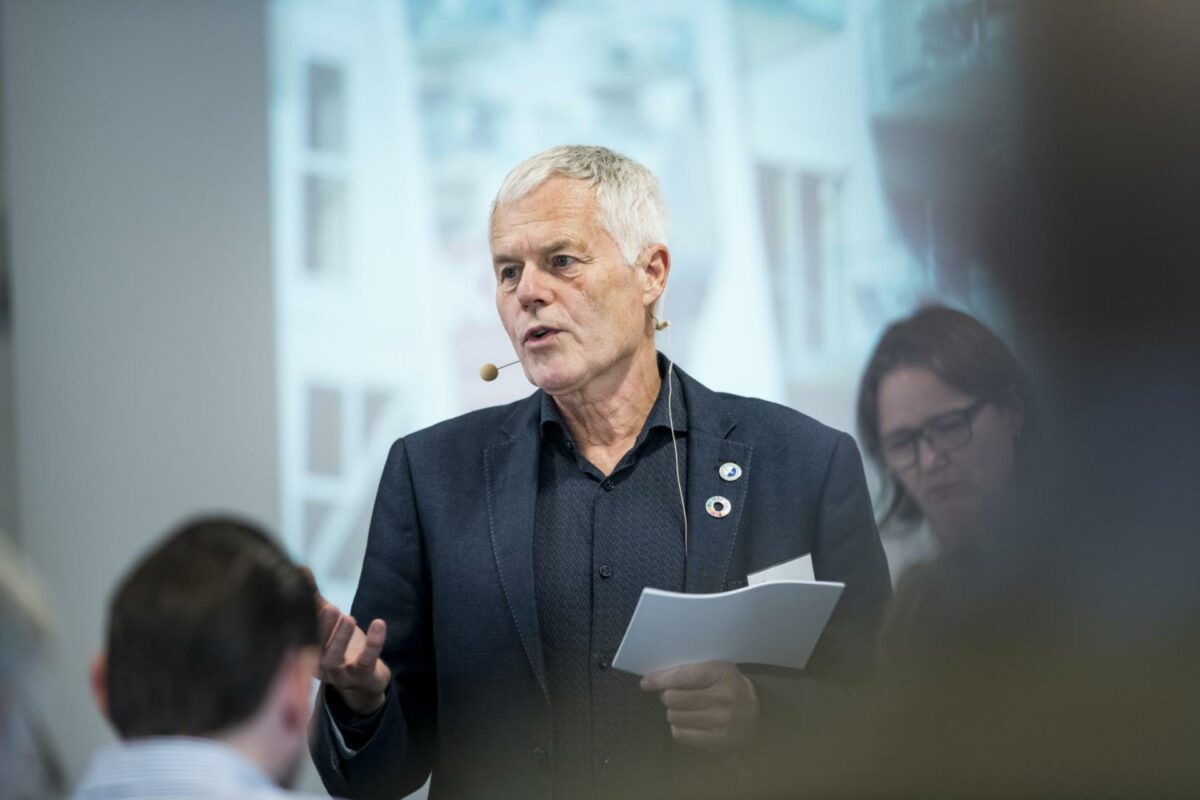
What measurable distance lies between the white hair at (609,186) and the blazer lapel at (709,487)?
27 centimetres

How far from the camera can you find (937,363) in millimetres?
3168

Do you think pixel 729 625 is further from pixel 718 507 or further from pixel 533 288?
pixel 533 288

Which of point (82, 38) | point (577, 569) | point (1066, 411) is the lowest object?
point (577, 569)

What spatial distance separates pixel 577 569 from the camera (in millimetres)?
1956

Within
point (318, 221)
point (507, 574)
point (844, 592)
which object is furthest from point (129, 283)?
point (844, 592)

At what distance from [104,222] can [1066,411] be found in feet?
8.87

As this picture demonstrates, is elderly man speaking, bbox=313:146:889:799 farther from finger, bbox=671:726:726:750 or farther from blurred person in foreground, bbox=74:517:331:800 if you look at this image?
blurred person in foreground, bbox=74:517:331:800

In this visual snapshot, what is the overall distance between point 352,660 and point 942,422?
6.03 feet

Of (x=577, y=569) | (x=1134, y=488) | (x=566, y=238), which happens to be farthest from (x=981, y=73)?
(x=577, y=569)

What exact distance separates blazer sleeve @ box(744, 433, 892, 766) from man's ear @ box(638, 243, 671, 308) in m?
0.39

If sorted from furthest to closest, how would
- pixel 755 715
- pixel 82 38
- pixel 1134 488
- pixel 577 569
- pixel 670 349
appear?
pixel 82 38 < pixel 670 349 < pixel 1134 488 < pixel 577 569 < pixel 755 715

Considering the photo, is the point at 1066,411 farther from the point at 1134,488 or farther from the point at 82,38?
the point at 82,38

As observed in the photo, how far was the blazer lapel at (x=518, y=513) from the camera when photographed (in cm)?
191

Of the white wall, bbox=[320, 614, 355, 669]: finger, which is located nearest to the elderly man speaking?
bbox=[320, 614, 355, 669]: finger
